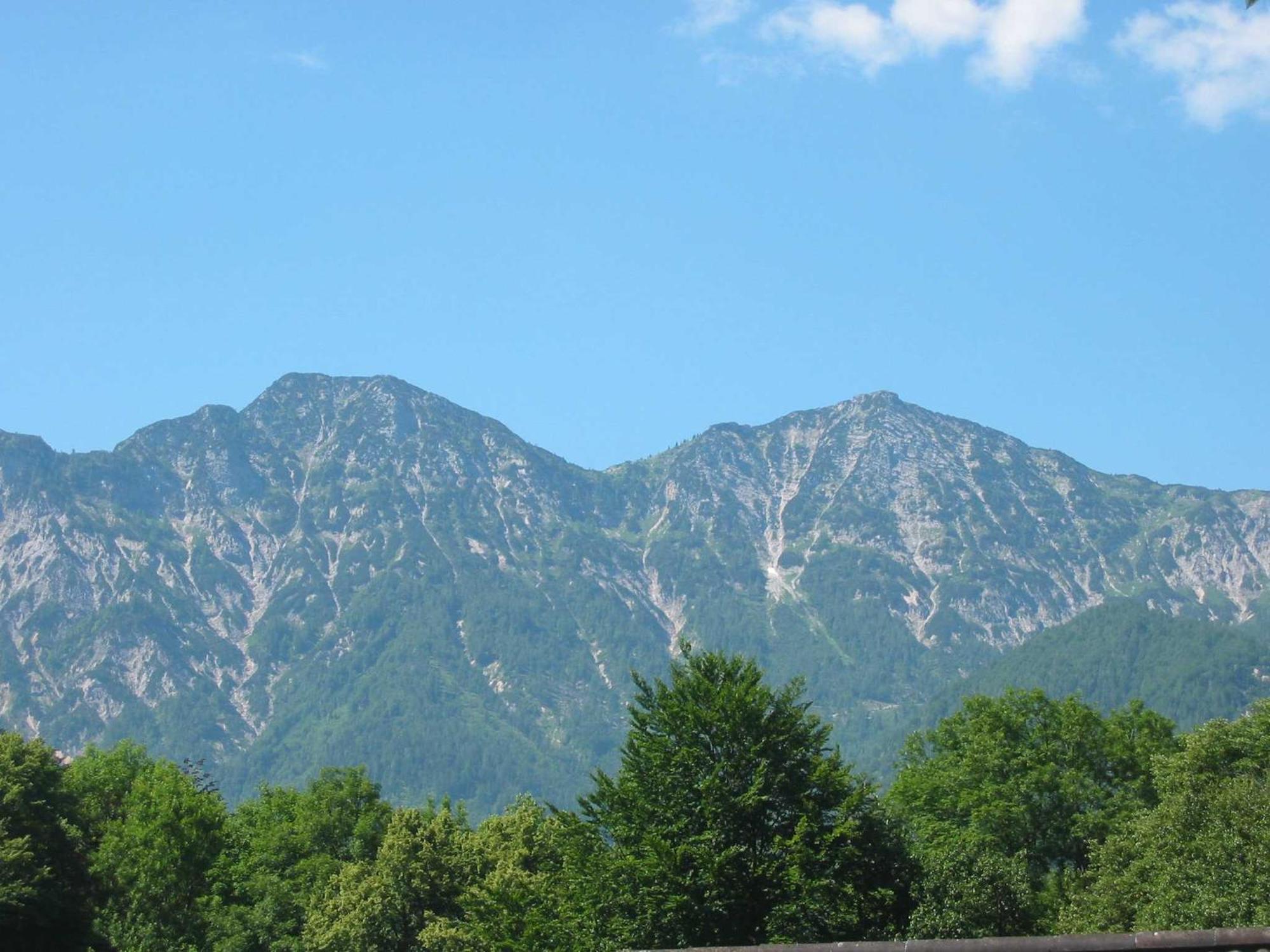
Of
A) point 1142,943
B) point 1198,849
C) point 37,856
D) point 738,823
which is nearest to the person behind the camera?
point 1142,943

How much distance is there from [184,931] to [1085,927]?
47755mm

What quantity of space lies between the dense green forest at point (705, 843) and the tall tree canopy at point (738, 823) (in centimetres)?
8

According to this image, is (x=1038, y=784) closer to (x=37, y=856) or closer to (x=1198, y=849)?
(x=1198, y=849)

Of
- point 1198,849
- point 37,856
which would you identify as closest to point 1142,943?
point 1198,849

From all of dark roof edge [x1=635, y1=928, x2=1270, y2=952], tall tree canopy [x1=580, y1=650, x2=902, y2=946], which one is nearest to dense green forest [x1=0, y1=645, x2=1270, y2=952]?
tall tree canopy [x1=580, y1=650, x2=902, y2=946]

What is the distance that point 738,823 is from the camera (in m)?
49.6

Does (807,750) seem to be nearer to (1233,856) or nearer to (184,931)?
(1233,856)

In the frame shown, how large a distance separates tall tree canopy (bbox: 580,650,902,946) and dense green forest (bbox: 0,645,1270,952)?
8 centimetres

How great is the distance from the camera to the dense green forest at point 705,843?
49.2m

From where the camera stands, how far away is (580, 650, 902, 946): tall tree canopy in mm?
47469

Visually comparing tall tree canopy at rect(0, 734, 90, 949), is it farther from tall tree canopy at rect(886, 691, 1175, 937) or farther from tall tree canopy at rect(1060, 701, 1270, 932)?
tall tree canopy at rect(1060, 701, 1270, 932)

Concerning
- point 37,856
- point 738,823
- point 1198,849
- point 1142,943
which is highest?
point 37,856

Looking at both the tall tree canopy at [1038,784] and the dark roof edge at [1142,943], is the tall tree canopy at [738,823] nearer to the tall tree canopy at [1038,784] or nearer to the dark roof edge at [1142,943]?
the tall tree canopy at [1038,784]

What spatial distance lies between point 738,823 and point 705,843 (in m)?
1.54
